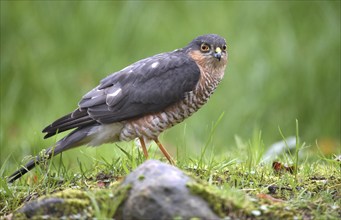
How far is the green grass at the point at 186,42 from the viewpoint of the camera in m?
8.75

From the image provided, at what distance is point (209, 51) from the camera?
19.8 ft

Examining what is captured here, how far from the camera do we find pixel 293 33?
9445mm

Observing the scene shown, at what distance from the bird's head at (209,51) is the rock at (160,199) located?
2.24m

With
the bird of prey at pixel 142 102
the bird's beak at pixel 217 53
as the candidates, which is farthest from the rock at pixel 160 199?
the bird's beak at pixel 217 53

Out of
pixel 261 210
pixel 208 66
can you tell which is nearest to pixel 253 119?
pixel 208 66

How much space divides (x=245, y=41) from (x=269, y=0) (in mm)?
742

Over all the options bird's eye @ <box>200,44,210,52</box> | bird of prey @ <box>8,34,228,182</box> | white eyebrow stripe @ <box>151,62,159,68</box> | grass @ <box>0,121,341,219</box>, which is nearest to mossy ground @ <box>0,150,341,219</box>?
grass @ <box>0,121,341,219</box>

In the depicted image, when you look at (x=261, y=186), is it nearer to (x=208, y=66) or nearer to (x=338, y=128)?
(x=208, y=66)

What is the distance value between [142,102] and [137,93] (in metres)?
0.10

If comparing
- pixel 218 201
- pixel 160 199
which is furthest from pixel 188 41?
pixel 160 199

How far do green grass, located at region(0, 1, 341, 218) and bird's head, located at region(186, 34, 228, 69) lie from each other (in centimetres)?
220

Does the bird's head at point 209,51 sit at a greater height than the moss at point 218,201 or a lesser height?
greater

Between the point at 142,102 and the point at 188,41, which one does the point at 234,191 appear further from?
the point at 188,41

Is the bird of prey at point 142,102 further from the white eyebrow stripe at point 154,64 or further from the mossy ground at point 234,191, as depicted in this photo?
the mossy ground at point 234,191
